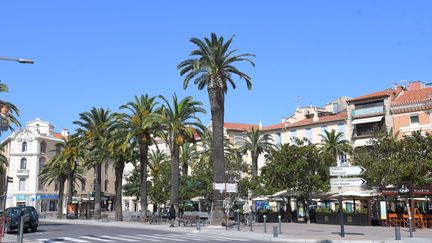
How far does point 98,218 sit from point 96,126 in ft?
33.3

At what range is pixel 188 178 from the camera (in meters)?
64.9

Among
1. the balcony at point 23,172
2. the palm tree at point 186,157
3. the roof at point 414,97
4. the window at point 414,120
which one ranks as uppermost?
the roof at point 414,97

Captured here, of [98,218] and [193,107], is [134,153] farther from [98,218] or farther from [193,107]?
[193,107]

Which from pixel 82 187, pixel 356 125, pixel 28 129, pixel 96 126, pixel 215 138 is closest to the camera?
pixel 215 138

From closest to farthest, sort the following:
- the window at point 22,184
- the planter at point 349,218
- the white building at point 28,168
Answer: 1. the planter at point 349,218
2. the white building at point 28,168
3. the window at point 22,184

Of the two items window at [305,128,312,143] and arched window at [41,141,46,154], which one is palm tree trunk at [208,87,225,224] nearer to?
window at [305,128,312,143]

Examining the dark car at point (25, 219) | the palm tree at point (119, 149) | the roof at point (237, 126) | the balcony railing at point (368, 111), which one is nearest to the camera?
the dark car at point (25, 219)

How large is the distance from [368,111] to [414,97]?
598cm

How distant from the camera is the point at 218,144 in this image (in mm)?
36656

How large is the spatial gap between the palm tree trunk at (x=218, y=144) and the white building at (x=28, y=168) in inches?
2273

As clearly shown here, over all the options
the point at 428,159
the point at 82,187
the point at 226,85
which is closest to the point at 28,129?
the point at 82,187

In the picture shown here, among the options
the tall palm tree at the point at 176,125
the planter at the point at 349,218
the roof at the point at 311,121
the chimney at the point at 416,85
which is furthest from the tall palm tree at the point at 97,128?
the chimney at the point at 416,85

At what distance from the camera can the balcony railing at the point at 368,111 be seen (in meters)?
64.6

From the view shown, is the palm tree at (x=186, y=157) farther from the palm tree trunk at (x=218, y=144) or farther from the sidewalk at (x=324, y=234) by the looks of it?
the sidewalk at (x=324, y=234)
